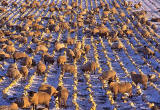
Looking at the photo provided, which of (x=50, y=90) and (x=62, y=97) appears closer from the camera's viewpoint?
(x=62, y=97)

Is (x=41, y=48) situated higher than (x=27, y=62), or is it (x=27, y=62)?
(x=27, y=62)

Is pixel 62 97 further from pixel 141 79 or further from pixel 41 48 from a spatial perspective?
pixel 41 48

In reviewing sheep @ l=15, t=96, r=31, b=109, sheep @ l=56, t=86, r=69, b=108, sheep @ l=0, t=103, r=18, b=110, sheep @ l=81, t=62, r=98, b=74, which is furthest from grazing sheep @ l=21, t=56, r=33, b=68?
sheep @ l=0, t=103, r=18, b=110

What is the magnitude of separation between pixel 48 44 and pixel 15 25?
951cm

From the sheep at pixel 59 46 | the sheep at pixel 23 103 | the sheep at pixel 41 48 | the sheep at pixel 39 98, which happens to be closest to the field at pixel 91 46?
the sheep at pixel 41 48

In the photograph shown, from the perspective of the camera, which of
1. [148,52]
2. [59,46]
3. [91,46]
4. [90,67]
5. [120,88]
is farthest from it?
[91,46]

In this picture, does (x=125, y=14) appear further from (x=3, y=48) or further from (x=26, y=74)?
(x=26, y=74)

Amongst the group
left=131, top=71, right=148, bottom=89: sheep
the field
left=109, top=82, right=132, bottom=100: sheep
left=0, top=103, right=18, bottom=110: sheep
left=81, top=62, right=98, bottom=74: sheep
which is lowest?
the field

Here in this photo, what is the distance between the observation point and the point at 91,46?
28.5 metres

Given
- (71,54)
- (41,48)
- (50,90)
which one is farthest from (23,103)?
(41,48)

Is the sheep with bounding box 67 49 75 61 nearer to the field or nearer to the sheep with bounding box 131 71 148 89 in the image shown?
the field

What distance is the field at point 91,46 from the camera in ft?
59.2

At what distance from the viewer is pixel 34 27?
113ft

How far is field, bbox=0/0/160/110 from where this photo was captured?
18.0 m
